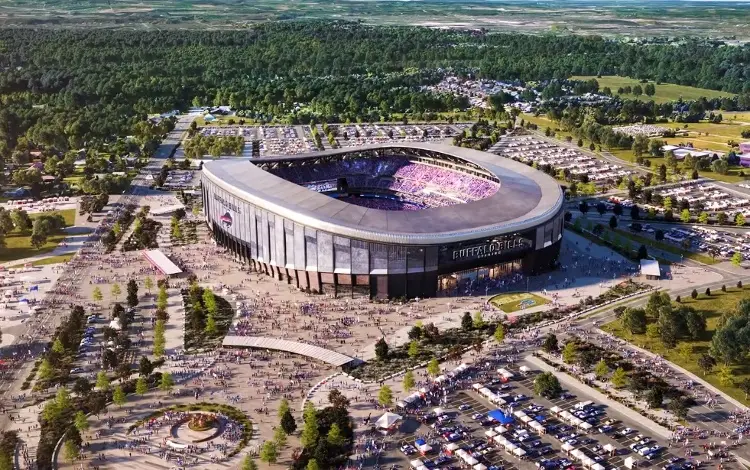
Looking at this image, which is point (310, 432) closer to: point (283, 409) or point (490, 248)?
point (283, 409)

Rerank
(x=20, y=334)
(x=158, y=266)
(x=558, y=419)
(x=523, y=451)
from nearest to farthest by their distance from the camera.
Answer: (x=523, y=451) → (x=558, y=419) → (x=20, y=334) → (x=158, y=266)

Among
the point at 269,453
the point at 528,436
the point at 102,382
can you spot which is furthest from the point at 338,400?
the point at 102,382

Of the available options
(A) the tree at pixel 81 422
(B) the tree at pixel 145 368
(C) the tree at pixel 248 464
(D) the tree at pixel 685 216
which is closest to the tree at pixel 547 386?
(C) the tree at pixel 248 464

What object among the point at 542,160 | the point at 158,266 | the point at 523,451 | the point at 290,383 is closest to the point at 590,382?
the point at 523,451

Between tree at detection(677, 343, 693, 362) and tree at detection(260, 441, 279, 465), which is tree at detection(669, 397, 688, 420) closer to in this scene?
tree at detection(677, 343, 693, 362)

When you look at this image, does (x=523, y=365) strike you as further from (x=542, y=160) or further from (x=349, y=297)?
(x=542, y=160)
